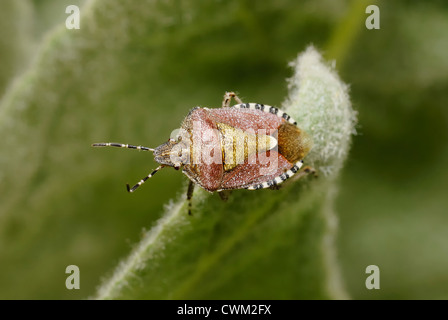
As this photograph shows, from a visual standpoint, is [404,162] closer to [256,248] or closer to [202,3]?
[256,248]

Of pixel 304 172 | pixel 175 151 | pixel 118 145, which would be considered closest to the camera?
pixel 304 172

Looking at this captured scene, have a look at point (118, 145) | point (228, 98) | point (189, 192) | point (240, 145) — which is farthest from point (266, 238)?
point (118, 145)

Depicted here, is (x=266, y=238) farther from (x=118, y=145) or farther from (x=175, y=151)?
(x=118, y=145)

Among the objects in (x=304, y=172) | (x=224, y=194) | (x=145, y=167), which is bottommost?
(x=224, y=194)

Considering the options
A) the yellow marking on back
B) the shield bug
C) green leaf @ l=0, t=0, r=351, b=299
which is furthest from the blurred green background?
the yellow marking on back

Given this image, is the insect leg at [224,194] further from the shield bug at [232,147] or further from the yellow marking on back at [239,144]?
the yellow marking on back at [239,144]

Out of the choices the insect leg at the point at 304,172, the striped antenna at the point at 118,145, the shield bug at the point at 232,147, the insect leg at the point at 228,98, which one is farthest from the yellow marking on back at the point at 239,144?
the striped antenna at the point at 118,145
